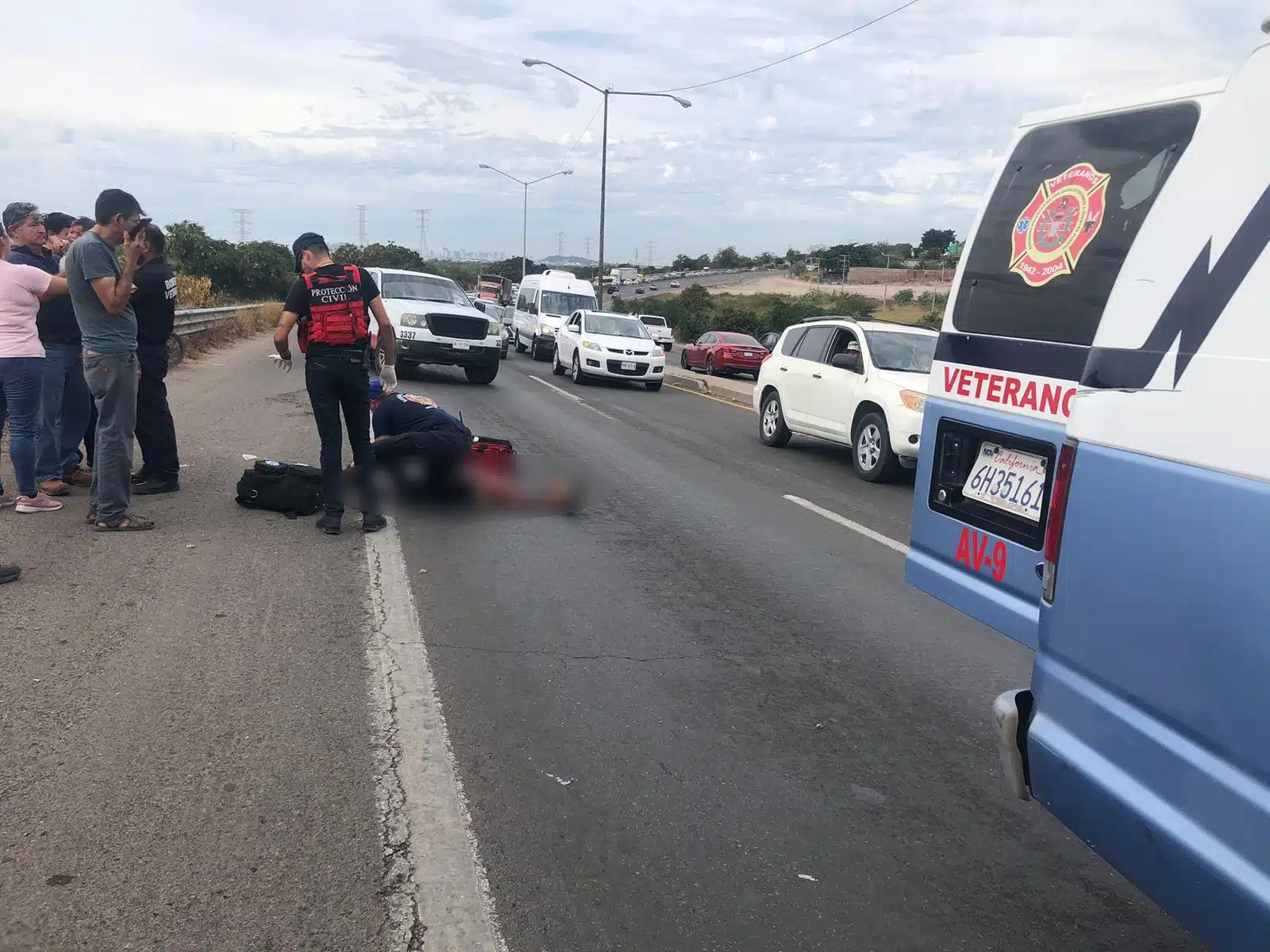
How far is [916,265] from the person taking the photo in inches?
2953

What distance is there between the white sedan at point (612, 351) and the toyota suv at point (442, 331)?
2.36m

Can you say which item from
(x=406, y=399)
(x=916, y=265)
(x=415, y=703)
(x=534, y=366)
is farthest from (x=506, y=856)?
(x=916, y=265)

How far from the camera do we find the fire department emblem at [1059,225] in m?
3.34

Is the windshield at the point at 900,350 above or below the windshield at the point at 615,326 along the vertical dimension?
above

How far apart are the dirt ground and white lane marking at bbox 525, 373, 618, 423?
117ft

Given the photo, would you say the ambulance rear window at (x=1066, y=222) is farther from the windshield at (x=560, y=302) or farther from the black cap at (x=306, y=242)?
the windshield at (x=560, y=302)

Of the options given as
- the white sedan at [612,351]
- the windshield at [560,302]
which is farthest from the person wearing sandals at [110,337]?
the windshield at [560,302]

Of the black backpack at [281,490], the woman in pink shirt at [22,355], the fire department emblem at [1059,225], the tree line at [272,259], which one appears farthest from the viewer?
the tree line at [272,259]

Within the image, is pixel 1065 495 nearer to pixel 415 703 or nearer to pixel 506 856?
pixel 506 856

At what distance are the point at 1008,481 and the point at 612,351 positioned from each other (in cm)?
1787

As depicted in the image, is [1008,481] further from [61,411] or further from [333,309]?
[61,411]

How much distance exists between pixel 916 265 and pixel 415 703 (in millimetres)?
75351

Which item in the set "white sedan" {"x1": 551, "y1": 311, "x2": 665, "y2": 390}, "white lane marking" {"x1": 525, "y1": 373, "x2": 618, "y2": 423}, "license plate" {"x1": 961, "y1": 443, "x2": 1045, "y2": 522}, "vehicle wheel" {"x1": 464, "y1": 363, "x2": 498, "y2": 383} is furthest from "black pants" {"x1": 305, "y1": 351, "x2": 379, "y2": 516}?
"white sedan" {"x1": 551, "y1": 311, "x2": 665, "y2": 390}

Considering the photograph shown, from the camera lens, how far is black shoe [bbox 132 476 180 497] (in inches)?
312
